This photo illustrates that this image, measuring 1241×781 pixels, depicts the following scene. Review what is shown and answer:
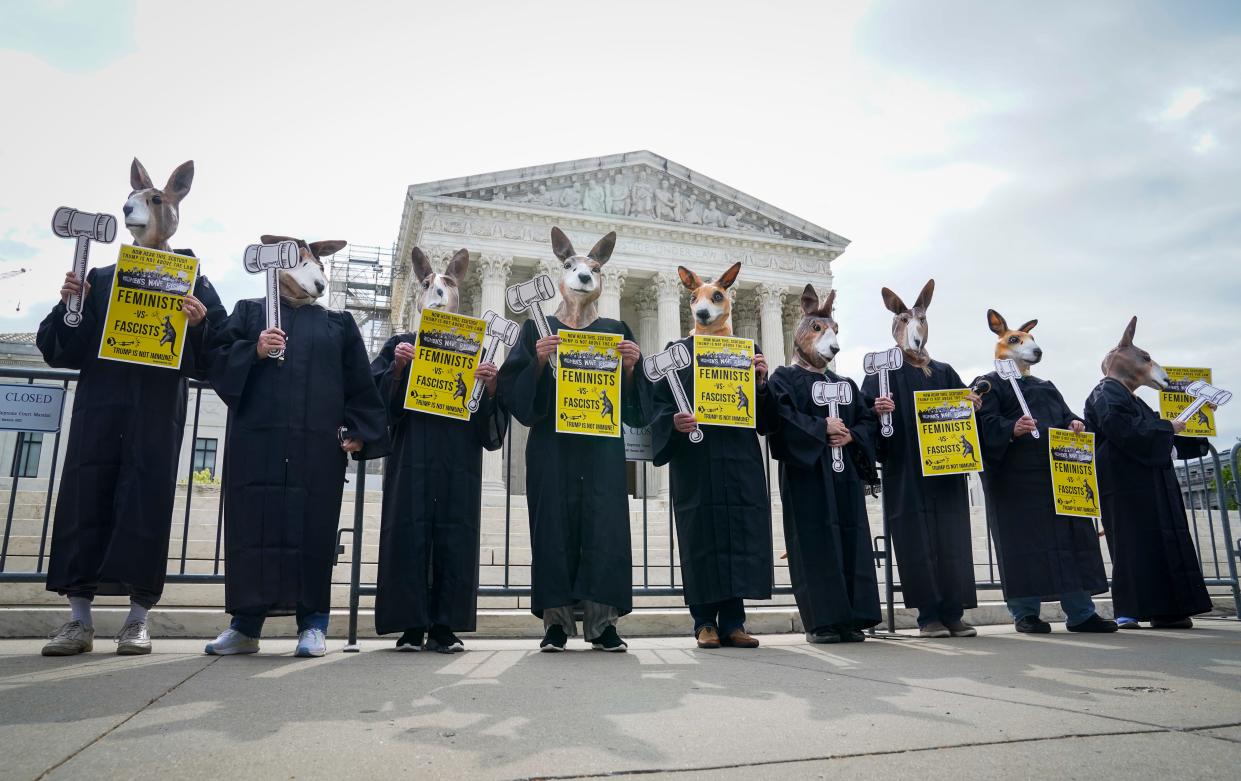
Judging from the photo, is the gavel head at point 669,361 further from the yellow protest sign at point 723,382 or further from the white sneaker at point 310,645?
the white sneaker at point 310,645

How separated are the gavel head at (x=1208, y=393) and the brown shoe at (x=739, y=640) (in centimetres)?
518

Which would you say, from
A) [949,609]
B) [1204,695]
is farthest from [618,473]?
[1204,695]

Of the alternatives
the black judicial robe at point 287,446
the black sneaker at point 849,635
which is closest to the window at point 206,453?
the black judicial robe at point 287,446

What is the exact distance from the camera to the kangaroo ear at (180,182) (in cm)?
507

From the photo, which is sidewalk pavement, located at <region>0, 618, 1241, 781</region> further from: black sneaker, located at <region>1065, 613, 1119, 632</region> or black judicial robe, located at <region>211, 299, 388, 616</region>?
black sneaker, located at <region>1065, 613, 1119, 632</region>

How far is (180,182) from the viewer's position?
5102 millimetres

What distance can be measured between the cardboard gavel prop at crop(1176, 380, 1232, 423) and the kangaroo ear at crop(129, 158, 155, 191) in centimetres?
849

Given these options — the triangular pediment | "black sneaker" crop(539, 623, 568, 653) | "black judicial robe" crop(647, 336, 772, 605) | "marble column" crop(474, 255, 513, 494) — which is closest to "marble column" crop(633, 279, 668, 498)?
the triangular pediment

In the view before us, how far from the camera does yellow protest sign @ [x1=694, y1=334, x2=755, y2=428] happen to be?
554 centimetres

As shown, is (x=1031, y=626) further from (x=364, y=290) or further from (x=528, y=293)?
(x=364, y=290)

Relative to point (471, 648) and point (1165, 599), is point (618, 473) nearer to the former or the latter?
point (471, 648)

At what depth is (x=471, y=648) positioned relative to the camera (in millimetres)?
5355

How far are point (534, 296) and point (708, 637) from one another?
2.52 metres

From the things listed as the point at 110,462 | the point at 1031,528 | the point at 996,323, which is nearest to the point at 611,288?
the point at 996,323
